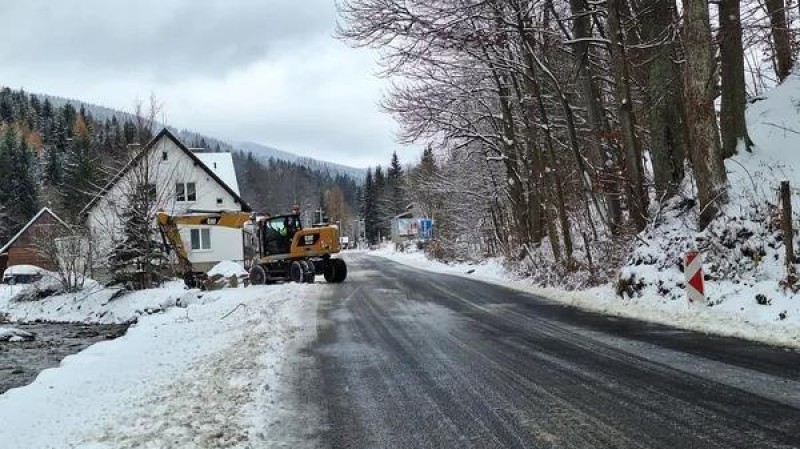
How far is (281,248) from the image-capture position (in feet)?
88.2

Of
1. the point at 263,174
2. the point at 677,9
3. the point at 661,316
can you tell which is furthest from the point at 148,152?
the point at 263,174

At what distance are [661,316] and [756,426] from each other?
21.8 ft

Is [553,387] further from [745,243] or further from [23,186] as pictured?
[23,186]

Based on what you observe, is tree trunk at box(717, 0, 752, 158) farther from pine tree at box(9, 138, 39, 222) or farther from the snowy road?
pine tree at box(9, 138, 39, 222)

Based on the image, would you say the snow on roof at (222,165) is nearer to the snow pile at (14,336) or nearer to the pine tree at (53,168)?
the snow pile at (14,336)

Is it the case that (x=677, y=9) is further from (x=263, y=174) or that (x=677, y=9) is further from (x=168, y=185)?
(x=263, y=174)

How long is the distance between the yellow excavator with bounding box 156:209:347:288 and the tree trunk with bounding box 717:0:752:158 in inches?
614

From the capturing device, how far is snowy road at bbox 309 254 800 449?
5195 millimetres

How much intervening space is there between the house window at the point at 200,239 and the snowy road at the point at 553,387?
121 feet

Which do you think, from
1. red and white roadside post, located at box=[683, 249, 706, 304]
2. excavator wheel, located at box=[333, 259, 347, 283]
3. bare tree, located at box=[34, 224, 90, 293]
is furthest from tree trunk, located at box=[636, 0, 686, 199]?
bare tree, located at box=[34, 224, 90, 293]

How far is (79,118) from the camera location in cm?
13038

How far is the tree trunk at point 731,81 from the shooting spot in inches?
536

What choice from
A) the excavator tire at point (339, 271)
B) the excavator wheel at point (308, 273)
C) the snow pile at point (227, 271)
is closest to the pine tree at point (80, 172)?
the snow pile at point (227, 271)

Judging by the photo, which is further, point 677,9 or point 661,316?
point 677,9
